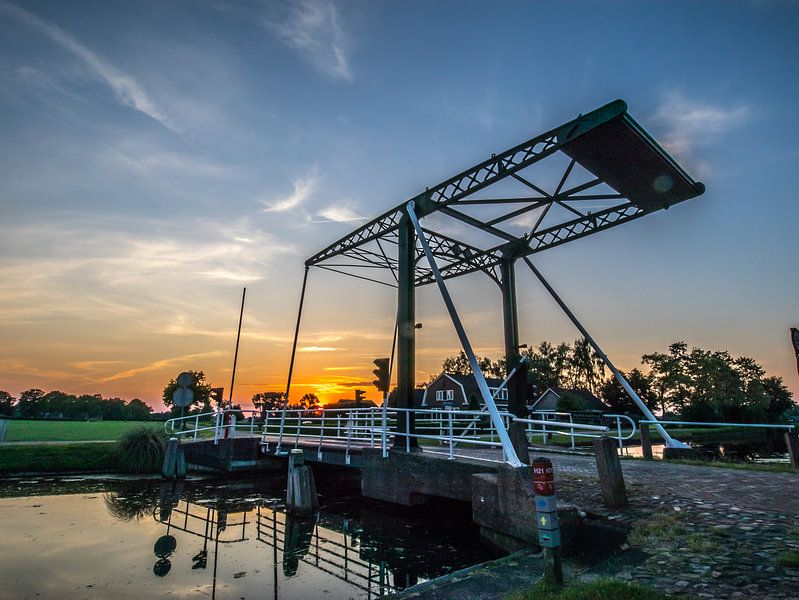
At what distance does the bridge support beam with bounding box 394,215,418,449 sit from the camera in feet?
35.1

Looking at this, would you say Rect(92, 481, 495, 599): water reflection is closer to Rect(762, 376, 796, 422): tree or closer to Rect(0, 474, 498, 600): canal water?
Rect(0, 474, 498, 600): canal water

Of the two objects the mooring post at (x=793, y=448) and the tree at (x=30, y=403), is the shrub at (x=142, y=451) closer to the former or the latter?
the mooring post at (x=793, y=448)

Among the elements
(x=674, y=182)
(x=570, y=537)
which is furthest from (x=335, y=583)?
(x=674, y=182)

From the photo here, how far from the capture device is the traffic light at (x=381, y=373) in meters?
12.6

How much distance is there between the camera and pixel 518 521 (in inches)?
249

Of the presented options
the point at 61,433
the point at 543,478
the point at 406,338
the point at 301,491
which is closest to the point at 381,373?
the point at 406,338

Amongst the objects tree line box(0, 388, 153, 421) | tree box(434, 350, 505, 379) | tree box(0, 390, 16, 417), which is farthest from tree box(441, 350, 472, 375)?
tree box(0, 390, 16, 417)

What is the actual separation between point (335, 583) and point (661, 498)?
518 cm

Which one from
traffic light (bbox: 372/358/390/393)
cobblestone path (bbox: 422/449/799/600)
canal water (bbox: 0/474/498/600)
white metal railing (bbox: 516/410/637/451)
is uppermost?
traffic light (bbox: 372/358/390/393)

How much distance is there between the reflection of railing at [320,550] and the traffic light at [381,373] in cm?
394

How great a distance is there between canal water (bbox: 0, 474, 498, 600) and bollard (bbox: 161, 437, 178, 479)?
3311 mm

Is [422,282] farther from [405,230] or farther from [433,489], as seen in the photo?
[433,489]

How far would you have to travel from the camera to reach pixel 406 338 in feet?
35.7

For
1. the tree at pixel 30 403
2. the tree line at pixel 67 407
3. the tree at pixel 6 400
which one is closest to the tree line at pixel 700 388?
the tree line at pixel 67 407
